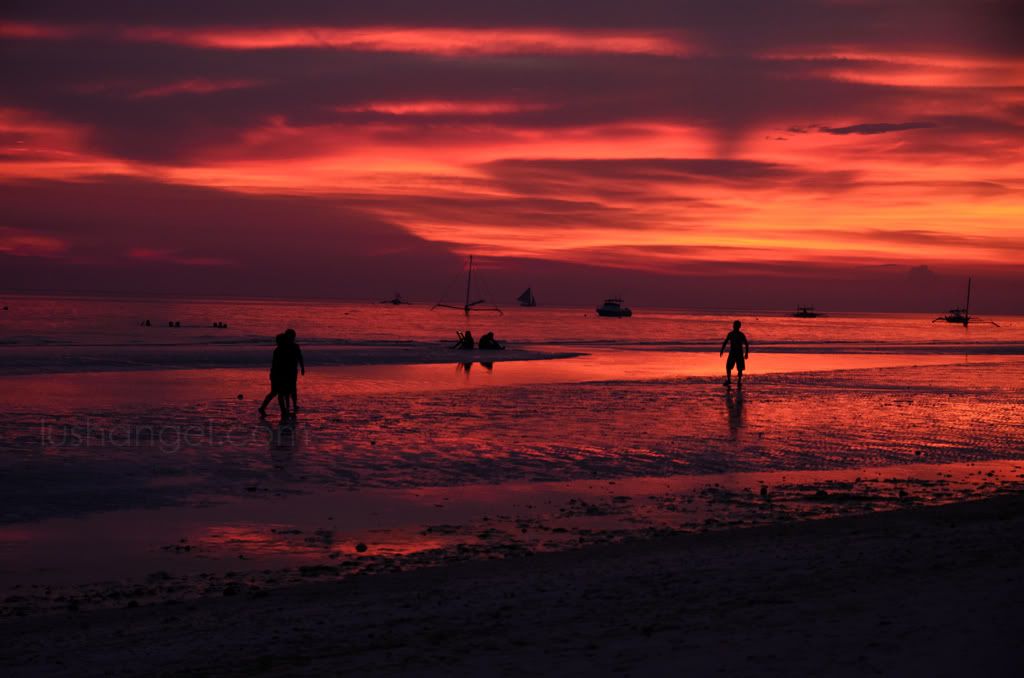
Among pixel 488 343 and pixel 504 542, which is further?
pixel 488 343

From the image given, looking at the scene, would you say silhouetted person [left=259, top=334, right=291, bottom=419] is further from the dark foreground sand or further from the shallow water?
the dark foreground sand

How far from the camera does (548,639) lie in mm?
6395

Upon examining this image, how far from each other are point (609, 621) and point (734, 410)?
1626 centimetres

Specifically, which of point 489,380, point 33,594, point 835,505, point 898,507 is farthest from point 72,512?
point 489,380

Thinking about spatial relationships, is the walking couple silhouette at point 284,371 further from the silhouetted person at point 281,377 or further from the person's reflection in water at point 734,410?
the person's reflection in water at point 734,410

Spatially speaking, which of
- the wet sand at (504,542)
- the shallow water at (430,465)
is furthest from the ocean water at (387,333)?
the wet sand at (504,542)

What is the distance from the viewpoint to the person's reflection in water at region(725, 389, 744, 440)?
61.1 feet

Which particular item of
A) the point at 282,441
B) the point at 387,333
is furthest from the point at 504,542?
the point at 387,333

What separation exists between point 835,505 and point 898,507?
2.42 feet

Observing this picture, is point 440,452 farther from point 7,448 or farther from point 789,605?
point 789,605

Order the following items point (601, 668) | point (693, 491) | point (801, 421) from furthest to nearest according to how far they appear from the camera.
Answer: point (801, 421)
point (693, 491)
point (601, 668)

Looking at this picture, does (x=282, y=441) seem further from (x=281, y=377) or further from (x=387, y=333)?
(x=387, y=333)

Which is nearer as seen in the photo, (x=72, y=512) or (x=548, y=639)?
(x=548, y=639)

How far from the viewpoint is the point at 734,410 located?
22.4 m
